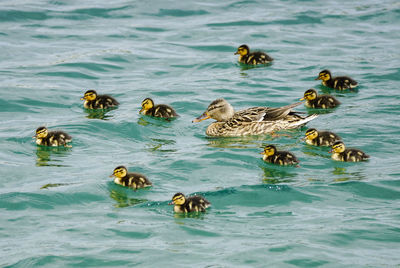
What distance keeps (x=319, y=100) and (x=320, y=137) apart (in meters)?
1.78

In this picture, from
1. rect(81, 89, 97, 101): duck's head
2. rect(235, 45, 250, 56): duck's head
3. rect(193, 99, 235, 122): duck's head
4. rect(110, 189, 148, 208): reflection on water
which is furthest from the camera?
rect(235, 45, 250, 56): duck's head

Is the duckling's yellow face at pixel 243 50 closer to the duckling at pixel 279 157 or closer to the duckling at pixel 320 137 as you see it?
the duckling at pixel 320 137

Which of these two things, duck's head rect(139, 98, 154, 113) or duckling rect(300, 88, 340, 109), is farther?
duckling rect(300, 88, 340, 109)

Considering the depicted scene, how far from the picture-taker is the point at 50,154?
29.4 ft

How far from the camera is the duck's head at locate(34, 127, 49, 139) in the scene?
906cm

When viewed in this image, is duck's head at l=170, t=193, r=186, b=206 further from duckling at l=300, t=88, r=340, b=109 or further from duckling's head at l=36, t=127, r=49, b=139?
duckling at l=300, t=88, r=340, b=109

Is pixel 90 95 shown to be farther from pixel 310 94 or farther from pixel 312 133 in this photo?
pixel 312 133

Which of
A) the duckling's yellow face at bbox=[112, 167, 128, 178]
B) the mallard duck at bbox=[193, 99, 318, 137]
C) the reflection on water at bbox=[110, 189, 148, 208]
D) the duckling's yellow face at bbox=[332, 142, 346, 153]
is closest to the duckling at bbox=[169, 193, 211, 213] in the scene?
the reflection on water at bbox=[110, 189, 148, 208]

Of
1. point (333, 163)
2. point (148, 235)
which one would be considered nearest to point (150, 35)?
point (333, 163)

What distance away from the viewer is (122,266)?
20.1 ft

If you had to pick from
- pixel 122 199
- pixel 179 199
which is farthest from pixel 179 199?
pixel 122 199

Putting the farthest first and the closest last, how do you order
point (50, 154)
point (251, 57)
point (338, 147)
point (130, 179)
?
1. point (251, 57)
2. point (50, 154)
3. point (338, 147)
4. point (130, 179)

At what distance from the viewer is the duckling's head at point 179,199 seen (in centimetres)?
700

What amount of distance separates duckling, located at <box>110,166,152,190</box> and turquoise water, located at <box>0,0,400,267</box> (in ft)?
0.28
